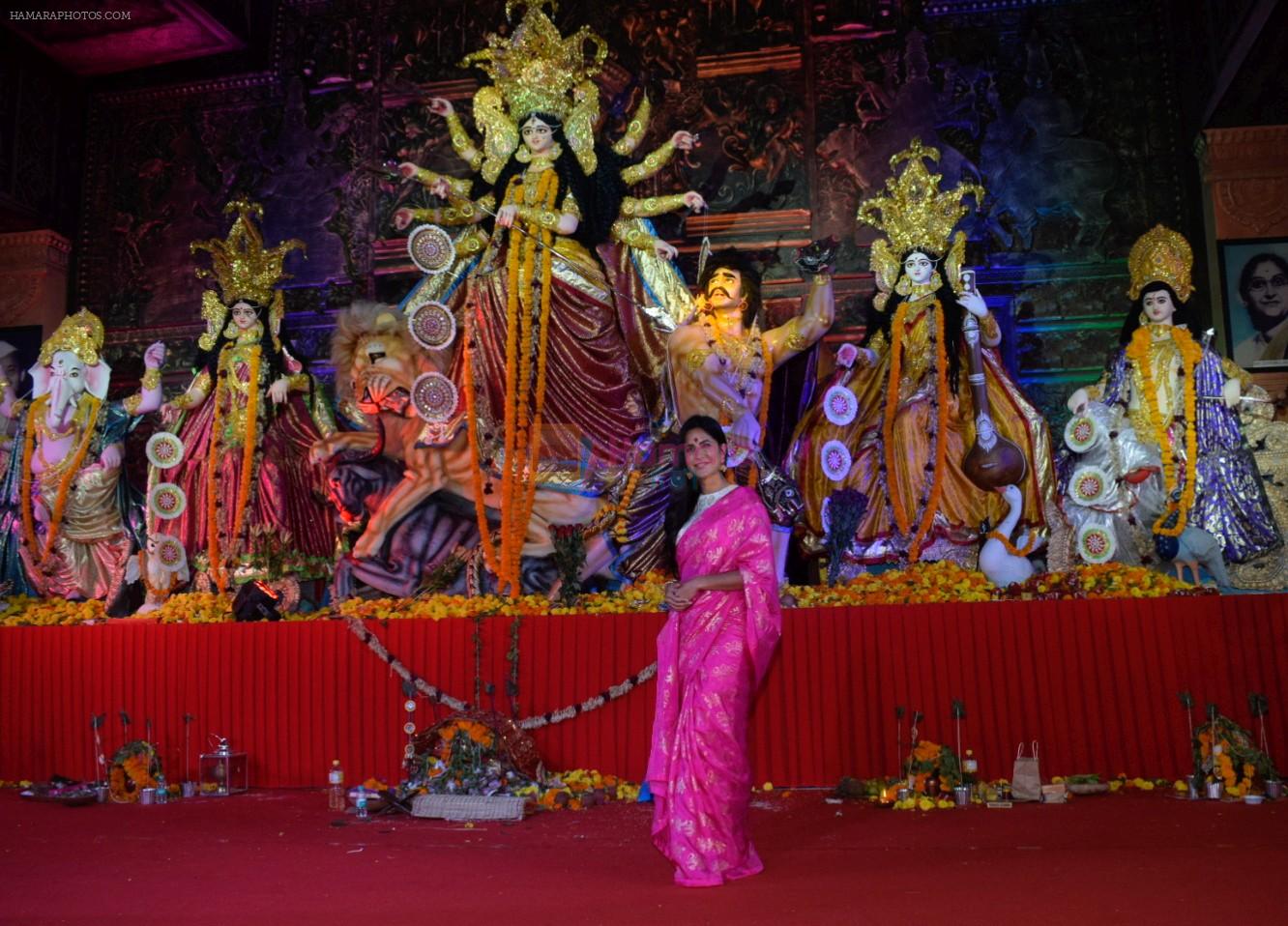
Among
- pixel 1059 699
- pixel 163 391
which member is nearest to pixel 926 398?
pixel 1059 699

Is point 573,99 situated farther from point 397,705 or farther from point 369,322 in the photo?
point 397,705

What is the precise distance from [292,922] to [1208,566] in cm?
511

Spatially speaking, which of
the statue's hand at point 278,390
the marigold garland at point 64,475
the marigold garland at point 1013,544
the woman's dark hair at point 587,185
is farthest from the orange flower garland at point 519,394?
the marigold garland at point 64,475

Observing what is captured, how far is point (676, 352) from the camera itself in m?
7.51

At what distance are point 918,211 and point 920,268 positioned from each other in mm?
355

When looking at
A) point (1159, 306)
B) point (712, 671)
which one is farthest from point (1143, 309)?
point (712, 671)

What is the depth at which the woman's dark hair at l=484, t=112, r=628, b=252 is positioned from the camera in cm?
822

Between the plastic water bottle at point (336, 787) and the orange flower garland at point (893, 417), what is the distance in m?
3.22

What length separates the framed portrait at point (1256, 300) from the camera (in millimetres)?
8156

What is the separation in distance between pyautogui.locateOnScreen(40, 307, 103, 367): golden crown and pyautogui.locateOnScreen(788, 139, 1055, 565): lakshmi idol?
15.9ft

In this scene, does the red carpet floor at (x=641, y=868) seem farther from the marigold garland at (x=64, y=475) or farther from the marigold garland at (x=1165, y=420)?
the marigold garland at (x=64, y=475)

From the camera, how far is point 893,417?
727cm

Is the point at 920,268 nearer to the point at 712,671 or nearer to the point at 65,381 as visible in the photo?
the point at 712,671

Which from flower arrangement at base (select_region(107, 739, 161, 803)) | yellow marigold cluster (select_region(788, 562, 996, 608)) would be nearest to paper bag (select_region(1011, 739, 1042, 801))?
yellow marigold cluster (select_region(788, 562, 996, 608))
